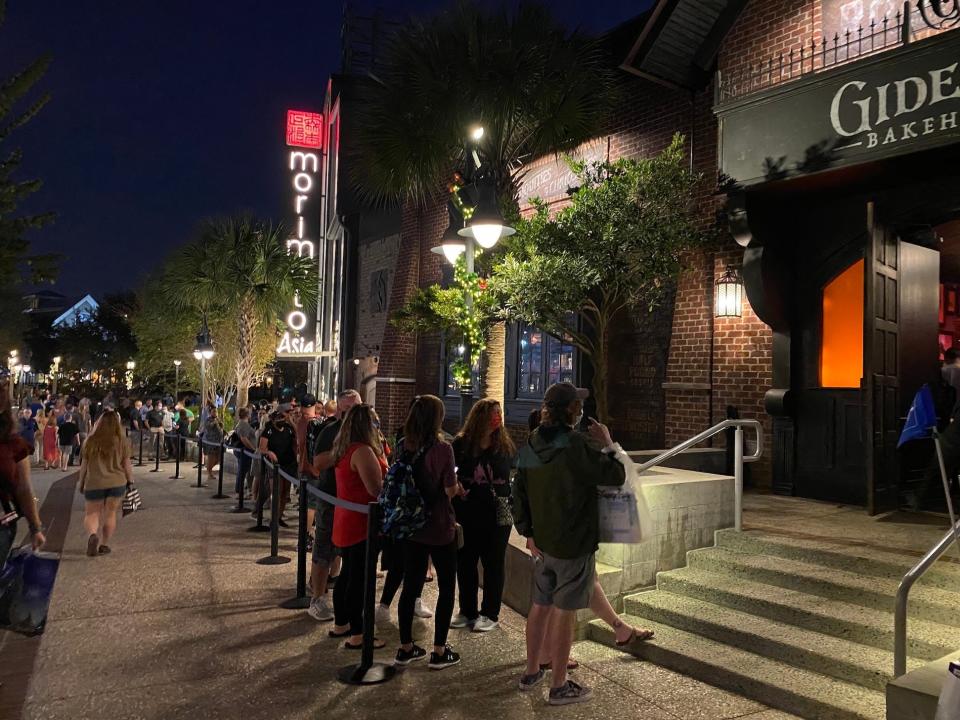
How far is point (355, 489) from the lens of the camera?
17.6 ft

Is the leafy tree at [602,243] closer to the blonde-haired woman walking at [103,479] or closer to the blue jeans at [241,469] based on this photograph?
the blonde-haired woman walking at [103,479]

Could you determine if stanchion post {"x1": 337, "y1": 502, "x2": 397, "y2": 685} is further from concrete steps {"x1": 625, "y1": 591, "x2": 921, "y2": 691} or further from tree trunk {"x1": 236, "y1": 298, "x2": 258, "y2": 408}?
tree trunk {"x1": 236, "y1": 298, "x2": 258, "y2": 408}

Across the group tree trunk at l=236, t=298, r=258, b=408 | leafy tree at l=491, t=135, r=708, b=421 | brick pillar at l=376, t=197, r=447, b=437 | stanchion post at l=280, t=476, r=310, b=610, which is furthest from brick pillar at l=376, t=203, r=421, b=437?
stanchion post at l=280, t=476, r=310, b=610

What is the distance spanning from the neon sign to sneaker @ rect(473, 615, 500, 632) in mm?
18929

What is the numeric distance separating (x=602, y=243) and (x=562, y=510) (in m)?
5.40

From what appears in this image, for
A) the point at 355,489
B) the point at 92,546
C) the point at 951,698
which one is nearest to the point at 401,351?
the point at 92,546

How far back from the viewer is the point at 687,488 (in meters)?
6.43

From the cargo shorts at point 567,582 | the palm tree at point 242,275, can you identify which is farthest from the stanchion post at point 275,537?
the palm tree at point 242,275

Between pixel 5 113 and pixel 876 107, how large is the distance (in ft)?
29.1

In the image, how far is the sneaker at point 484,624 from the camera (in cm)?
573

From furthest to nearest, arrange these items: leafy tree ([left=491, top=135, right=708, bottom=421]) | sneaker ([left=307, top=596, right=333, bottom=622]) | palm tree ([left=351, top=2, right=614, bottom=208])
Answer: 1. leafy tree ([left=491, top=135, right=708, bottom=421])
2. palm tree ([left=351, top=2, right=614, bottom=208])
3. sneaker ([left=307, top=596, right=333, bottom=622])

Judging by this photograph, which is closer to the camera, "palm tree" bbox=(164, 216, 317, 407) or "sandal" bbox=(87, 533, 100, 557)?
"sandal" bbox=(87, 533, 100, 557)

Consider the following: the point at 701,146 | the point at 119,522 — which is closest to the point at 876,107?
the point at 701,146

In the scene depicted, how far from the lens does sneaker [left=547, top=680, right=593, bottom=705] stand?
14.5 ft
